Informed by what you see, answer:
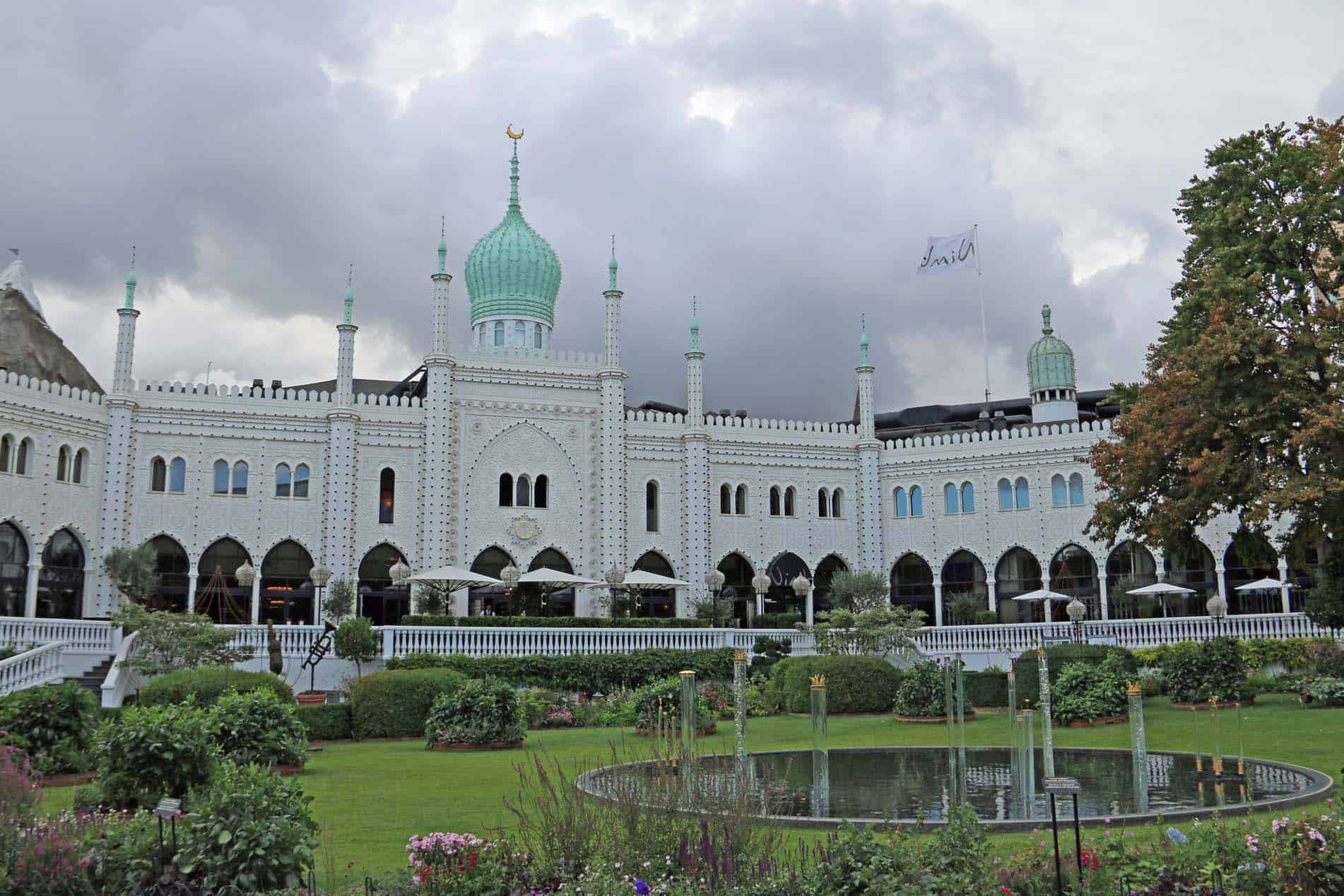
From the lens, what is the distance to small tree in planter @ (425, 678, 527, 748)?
22.7m

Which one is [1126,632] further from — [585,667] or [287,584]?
[287,584]

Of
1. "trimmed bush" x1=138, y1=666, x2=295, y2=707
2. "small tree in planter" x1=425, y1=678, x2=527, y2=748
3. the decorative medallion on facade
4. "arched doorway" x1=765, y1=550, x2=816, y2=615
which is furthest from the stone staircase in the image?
"arched doorway" x1=765, y1=550, x2=816, y2=615

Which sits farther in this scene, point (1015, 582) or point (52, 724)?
point (1015, 582)

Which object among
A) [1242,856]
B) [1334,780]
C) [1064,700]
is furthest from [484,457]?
[1242,856]

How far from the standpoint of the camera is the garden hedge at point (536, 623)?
35812 mm

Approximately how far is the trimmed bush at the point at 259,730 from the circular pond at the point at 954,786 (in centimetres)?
Result: 510

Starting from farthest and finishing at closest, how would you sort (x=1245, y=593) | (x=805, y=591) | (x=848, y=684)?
(x=1245, y=593), (x=805, y=591), (x=848, y=684)

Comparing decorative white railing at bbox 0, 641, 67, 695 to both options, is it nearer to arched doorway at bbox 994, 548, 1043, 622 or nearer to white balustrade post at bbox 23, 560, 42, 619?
white balustrade post at bbox 23, 560, 42, 619

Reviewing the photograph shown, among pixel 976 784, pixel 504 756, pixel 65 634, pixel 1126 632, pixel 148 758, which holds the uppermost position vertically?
pixel 65 634

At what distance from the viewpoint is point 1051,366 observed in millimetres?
63125

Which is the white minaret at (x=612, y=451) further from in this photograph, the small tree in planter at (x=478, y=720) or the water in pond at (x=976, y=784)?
the water in pond at (x=976, y=784)

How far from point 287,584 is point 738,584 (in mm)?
19620

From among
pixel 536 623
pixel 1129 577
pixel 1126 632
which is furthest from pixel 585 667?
pixel 1129 577

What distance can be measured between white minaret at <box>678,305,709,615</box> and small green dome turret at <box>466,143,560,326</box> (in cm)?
743
